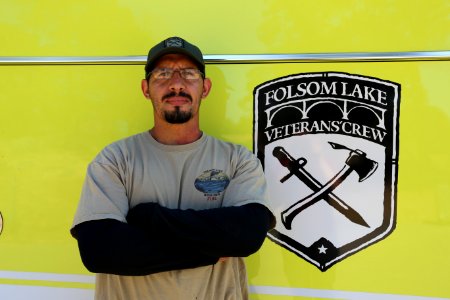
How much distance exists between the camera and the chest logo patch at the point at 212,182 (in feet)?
5.45

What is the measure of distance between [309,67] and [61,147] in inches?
45.1

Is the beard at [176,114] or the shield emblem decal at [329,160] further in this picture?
the shield emblem decal at [329,160]

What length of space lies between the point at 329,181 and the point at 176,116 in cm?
68

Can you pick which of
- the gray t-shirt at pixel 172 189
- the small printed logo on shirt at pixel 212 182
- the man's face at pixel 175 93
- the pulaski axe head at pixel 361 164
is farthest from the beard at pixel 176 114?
the pulaski axe head at pixel 361 164

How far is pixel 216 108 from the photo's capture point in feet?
6.48

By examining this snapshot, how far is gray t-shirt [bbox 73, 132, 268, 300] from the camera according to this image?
1.58 metres

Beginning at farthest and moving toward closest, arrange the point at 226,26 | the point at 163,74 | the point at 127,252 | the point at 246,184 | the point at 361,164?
the point at 226,26 < the point at 361,164 < the point at 163,74 < the point at 246,184 < the point at 127,252

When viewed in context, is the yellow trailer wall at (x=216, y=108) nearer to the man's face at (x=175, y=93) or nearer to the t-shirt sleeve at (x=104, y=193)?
the man's face at (x=175, y=93)

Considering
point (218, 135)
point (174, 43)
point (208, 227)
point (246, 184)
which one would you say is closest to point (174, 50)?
point (174, 43)

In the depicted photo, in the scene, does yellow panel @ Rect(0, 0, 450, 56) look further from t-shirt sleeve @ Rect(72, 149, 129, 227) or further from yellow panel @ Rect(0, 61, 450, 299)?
t-shirt sleeve @ Rect(72, 149, 129, 227)

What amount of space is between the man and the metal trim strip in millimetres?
209

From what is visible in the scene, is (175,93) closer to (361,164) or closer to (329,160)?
(329,160)

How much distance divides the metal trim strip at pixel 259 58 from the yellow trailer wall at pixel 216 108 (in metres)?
0.02

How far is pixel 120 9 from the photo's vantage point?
2025 mm
